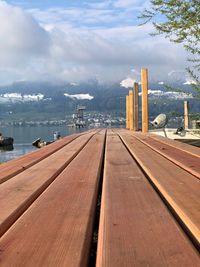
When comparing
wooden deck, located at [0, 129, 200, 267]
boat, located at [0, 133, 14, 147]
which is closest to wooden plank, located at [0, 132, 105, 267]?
wooden deck, located at [0, 129, 200, 267]

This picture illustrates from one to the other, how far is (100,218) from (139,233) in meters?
0.32

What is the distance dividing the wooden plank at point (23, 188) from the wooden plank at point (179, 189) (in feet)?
2.35

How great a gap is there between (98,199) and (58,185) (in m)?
0.42

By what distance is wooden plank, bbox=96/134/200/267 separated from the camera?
144cm

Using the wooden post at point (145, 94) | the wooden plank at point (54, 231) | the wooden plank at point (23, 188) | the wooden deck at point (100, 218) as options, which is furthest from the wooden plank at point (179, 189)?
the wooden post at point (145, 94)

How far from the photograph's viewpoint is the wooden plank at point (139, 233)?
144cm

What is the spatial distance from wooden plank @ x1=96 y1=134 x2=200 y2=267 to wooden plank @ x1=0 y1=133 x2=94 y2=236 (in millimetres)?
395

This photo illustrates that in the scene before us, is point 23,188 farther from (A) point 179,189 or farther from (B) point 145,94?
(B) point 145,94

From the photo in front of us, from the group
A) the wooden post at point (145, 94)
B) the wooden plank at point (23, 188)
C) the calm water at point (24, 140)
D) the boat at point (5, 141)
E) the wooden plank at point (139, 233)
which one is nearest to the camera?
the wooden plank at point (139, 233)

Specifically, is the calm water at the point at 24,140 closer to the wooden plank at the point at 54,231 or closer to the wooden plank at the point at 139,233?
the wooden plank at the point at 54,231

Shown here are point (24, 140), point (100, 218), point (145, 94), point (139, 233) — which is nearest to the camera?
point (139, 233)

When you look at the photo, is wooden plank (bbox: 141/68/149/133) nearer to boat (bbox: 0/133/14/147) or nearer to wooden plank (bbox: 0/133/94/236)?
wooden plank (bbox: 0/133/94/236)

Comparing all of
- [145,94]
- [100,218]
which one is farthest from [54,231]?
[145,94]

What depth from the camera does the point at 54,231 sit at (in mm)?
1786
